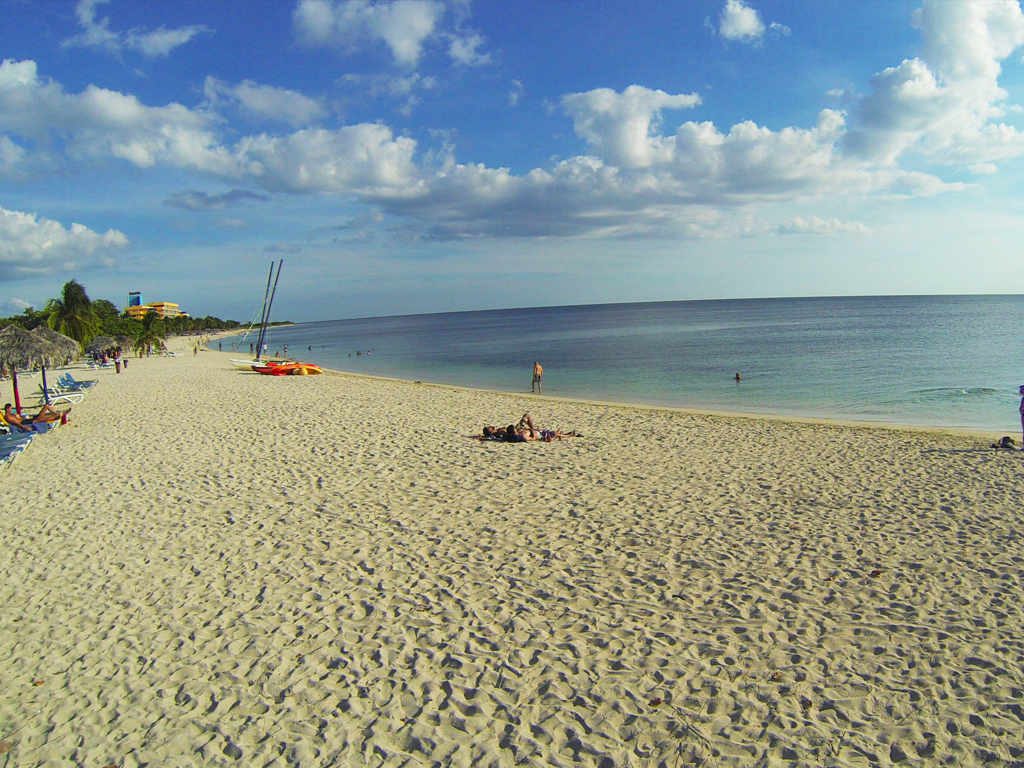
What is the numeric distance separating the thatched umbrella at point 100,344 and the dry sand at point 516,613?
32936 mm

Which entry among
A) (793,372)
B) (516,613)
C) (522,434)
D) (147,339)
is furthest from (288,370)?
(147,339)

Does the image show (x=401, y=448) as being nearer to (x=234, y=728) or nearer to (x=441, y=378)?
(x=234, y=728)

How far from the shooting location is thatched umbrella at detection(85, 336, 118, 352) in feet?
126

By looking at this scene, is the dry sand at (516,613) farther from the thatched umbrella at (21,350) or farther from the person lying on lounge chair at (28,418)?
the thatched umbrella at (21,350)

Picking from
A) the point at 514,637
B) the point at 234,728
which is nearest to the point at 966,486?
the point at 514,637

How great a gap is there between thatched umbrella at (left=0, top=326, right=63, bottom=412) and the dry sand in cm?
751

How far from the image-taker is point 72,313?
39.2 metres

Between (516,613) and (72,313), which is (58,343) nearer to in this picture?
(516,613)

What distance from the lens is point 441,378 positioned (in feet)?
114

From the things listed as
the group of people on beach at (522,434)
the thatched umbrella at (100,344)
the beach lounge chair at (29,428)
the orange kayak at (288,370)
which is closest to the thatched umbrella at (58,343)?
the beach lounge chair at (29,428)

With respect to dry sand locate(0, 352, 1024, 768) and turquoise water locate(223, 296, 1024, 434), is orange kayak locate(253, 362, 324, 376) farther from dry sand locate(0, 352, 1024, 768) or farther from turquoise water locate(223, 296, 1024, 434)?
dry sand locate(0, 352, 1024, 768)

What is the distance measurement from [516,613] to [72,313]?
147 feet

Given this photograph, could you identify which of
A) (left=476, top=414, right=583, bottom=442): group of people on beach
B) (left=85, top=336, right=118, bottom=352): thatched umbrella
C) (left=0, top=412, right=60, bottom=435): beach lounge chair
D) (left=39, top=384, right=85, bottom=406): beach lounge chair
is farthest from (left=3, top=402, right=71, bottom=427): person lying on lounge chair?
(left=85, top=336, right=118, bottom=352): thatched umbrella

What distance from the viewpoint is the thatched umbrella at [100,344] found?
38500mm
